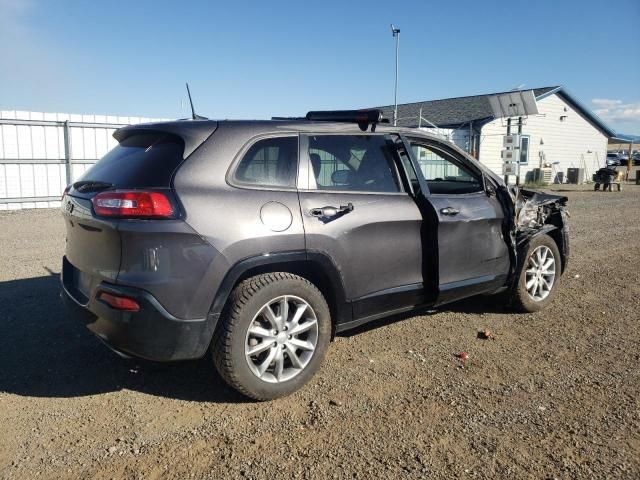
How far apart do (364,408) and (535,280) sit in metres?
2.81

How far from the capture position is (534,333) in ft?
15.4

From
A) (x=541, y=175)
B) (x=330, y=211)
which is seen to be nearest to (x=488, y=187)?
(x=330, y=211)

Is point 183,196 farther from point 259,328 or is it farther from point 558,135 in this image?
point 558,135

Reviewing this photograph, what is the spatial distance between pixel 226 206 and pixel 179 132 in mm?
595

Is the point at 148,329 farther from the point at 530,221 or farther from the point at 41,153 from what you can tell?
the point at 41,153

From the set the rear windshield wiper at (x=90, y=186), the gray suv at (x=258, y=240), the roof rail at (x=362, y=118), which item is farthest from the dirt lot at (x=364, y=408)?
the roof rail at (x=362, y=118)

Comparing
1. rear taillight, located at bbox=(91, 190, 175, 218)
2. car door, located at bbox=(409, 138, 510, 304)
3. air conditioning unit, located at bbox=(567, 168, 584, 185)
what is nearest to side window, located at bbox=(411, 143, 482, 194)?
car door, located at bbox=(409, 138, 510, 304)

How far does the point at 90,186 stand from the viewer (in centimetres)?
345

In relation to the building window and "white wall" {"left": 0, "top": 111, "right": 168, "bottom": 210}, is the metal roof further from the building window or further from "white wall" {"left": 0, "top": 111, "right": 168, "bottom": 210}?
"white wall" {"left": 0, "top": 111, "right": 168, "bottom": 210}

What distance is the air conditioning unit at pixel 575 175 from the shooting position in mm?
27672

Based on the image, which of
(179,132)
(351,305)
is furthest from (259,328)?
(179,132)

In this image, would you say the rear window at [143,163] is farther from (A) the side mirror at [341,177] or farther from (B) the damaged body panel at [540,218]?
(B) the damaged body panel at [540,218]

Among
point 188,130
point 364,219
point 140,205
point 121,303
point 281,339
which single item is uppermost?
point 188,130

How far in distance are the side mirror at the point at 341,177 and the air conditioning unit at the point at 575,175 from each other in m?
27.4
